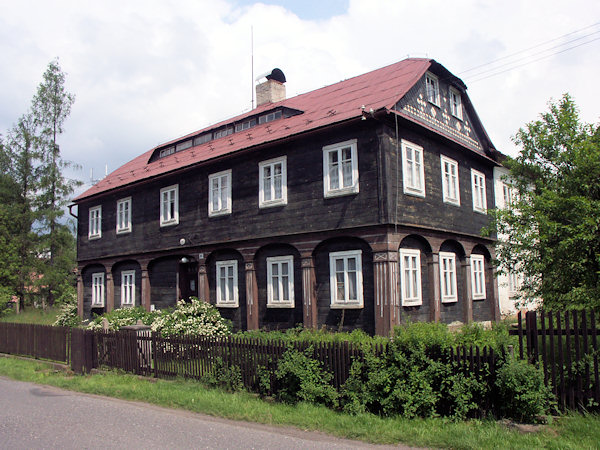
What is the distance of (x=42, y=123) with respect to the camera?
3875 cm

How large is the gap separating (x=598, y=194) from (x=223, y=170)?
1280cm

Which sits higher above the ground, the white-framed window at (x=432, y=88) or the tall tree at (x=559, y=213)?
the white-framed window at (x=432, y=88)

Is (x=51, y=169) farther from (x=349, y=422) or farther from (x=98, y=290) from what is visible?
(x=349, y=422)

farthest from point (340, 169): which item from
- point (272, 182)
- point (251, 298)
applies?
point (251, 298)

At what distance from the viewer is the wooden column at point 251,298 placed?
Answer: 17688mm

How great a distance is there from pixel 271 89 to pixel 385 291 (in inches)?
540

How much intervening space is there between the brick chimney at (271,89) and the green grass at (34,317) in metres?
18.7

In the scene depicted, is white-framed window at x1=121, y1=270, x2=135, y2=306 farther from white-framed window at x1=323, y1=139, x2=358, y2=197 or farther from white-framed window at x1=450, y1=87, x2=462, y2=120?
white-framed window at x1=450, y1=87, x2=462, y2=120

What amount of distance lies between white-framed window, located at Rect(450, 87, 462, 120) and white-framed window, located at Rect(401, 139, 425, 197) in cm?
403

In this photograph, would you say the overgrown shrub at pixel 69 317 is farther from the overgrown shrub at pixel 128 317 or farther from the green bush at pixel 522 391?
the green bush at pixel 522 391

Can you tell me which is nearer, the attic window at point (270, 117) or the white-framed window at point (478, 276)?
the white-framed window at point (478, 276)

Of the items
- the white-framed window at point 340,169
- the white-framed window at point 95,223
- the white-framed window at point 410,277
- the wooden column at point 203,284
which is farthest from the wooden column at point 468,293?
the white-framed window at point 95,223

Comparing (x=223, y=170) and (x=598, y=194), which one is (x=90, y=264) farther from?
(x=598, y=194)

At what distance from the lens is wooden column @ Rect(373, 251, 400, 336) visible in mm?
14062
